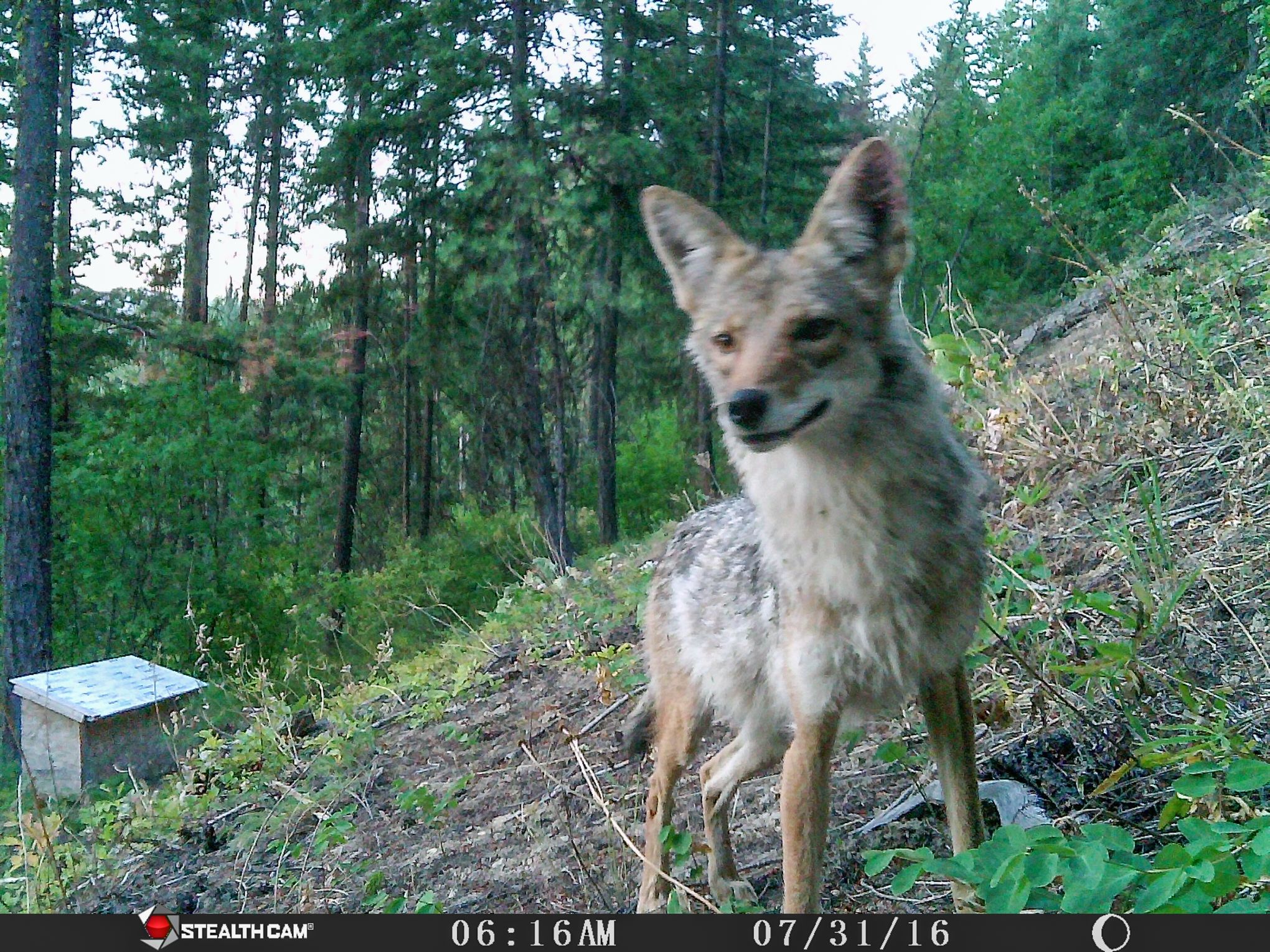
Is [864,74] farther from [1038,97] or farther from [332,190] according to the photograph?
[332,190]

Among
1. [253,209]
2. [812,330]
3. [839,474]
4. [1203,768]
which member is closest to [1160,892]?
[1203,768]

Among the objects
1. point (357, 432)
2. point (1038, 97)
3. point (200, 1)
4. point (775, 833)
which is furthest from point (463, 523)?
point (775, 833)

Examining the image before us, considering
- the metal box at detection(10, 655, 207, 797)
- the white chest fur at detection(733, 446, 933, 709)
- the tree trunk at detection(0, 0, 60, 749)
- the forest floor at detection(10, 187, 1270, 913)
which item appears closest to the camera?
the white chest fur at detection(733, 446, 933, 709)

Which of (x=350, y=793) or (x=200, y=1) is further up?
(x=200, y=1)

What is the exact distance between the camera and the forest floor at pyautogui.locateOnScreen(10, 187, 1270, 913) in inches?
98.0

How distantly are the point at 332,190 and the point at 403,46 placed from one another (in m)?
1.62

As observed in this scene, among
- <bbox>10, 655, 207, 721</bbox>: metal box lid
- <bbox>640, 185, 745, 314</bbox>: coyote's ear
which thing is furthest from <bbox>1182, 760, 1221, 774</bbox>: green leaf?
<bbox>10, 655, 207, 721</bbox>: metal box lid

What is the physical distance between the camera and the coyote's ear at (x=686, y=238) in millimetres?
2092

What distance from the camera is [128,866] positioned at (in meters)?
3.97

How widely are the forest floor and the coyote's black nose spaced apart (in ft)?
3.13

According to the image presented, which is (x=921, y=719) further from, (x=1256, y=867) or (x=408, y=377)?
(x=408, y=377)

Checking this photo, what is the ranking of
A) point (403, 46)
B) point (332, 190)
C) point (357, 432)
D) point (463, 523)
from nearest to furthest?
point (403, 46)
point (332, 190)
point (463, 523)
point (357, 432)
